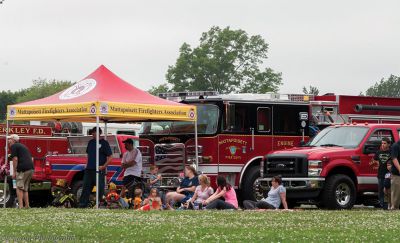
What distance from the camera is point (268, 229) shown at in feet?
51.8

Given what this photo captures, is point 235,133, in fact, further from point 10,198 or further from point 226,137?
point 10,198

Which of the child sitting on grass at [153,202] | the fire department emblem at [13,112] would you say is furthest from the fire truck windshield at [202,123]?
the child sitting on grass at [153,202]

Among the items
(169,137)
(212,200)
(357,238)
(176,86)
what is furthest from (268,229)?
(176,86)

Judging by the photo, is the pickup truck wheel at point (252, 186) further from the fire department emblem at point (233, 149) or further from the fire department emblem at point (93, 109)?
the fire department emblem at point (93, 109)

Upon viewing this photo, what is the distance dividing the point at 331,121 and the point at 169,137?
186 inches

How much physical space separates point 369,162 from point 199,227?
994 cm

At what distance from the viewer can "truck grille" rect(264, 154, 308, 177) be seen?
963 inches

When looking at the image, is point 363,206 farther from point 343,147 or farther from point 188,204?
point 188,204

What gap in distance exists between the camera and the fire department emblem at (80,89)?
24594 millimetres

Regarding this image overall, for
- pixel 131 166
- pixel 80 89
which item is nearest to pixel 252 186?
pixel 131 166

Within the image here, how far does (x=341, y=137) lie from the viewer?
25.5m

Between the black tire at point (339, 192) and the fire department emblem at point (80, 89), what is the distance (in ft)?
19.4

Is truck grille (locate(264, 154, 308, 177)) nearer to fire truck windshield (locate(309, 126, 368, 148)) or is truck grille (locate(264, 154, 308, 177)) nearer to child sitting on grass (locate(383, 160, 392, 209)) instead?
fire truck windshield (locate(309, 126, 368, 148))

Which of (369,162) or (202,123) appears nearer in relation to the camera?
(369,162)
